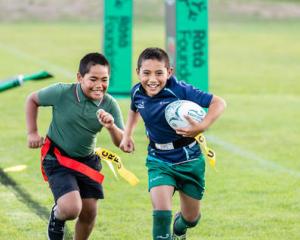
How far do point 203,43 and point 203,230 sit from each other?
729 centimetres

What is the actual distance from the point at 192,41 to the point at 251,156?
10.1 feet

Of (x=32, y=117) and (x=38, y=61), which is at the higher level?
(x=32, y=117)

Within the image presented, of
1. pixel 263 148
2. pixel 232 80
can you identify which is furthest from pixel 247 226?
pixel 232 80

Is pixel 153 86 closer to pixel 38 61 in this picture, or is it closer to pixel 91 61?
pixel 91 61

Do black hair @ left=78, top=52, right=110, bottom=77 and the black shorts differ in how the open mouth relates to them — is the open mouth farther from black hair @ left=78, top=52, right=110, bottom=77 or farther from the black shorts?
the black shorts

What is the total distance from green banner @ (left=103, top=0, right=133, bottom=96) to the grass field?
31.5 inches

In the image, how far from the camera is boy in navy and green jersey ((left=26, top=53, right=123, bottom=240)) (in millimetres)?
8227

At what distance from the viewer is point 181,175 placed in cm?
836

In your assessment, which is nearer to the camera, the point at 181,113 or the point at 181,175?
the point at 181,113

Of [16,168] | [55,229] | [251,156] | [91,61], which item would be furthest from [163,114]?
[251,156]

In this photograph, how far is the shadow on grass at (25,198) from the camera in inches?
398

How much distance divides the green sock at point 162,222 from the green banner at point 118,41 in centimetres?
1261

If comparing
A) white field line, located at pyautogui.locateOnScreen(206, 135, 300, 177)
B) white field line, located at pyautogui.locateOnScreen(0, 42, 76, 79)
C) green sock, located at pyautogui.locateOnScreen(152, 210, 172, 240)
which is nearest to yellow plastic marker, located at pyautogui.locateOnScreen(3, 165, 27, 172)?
white field line, located at pyautogui.locateOnScreen(206, 135, 300, 177)

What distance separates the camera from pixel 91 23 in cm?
4606
